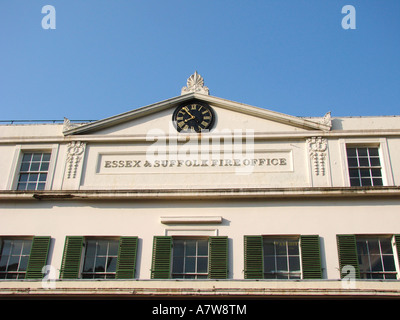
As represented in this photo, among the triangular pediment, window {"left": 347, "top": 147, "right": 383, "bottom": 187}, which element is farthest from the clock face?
window {"left": 347, "top": 147, "right": 383, "bottom": 187}

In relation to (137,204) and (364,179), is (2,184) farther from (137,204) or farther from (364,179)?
(364,179)

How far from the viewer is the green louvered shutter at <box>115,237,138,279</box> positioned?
54.8 ft

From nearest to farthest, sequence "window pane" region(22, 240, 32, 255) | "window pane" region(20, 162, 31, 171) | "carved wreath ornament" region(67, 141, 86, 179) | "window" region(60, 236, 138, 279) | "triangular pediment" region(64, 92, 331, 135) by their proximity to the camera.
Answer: "window" region(60, 236, 138, 279), "window pane" region(22, 240, 32, 255), "carved wreath ornament" region(67, 141, 86, 179), "triangular pediment" region(64, 92, 331, 135), "window pane" region(20, 162, 31, 171)

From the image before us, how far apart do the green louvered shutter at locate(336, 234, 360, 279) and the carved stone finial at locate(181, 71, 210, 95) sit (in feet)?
23.9

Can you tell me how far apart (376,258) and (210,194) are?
18.9 feet

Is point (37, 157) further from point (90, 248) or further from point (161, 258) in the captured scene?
point (161, 258)

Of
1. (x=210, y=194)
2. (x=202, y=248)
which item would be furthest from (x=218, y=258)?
(x=210, y=194)

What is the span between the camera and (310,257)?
16562 millimetres

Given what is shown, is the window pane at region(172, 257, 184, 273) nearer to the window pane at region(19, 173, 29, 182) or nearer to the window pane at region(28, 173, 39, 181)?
the window pane at region(28, 173, 39, 181)

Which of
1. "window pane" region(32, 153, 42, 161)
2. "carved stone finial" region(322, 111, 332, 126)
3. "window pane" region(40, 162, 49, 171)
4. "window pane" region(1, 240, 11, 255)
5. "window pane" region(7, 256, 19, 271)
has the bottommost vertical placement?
"window pane" region(7, 256, 19, 271)

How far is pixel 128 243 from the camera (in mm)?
17156

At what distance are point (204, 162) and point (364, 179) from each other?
5628 millimetres

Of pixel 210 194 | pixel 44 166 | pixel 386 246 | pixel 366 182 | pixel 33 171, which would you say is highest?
pixel 44 166
